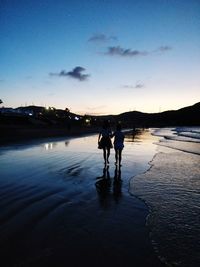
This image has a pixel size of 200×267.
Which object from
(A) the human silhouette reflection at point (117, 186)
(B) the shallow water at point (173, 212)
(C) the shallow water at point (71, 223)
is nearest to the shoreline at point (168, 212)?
(B) the shallow water at point (173, 212)

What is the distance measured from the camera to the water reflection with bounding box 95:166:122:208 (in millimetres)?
7165

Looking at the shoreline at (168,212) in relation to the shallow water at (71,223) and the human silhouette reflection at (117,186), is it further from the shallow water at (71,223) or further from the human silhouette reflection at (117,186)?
the human silhouette reflection at (117,186)

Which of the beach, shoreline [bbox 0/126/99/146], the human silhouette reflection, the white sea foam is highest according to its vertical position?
shoreline [bbox 0/126/99/146]

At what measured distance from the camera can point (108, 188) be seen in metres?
8.45

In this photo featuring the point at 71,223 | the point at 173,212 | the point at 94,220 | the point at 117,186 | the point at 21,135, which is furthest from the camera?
the point at 21,135

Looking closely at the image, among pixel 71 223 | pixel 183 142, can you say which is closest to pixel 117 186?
pixel 71 223

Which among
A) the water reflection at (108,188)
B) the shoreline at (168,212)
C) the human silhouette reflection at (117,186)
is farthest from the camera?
the human silhouette reflection at (117,186)

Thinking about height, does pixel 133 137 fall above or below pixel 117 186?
below

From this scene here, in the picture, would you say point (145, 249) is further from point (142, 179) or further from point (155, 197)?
point (142, 179)

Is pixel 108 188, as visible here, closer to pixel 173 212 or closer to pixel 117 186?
pixel 117 186

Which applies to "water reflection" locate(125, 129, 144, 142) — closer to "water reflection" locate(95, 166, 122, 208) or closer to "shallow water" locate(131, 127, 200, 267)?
"shallow water" locate(131, 127, 200, 267)

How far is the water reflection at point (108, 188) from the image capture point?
7.16 meters

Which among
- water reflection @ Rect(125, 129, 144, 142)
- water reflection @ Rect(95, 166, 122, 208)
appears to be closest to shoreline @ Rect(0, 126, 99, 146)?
water reflection @ Rect(125, 129, 144, 142)

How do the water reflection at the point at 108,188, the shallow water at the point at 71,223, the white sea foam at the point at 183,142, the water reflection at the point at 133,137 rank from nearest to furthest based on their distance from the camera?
the shallow water at the point at 71,223 → the water reflection at the point at 108,188 → the white sea foam at the point at 183,142 → the water reflection at the point at 133,137
